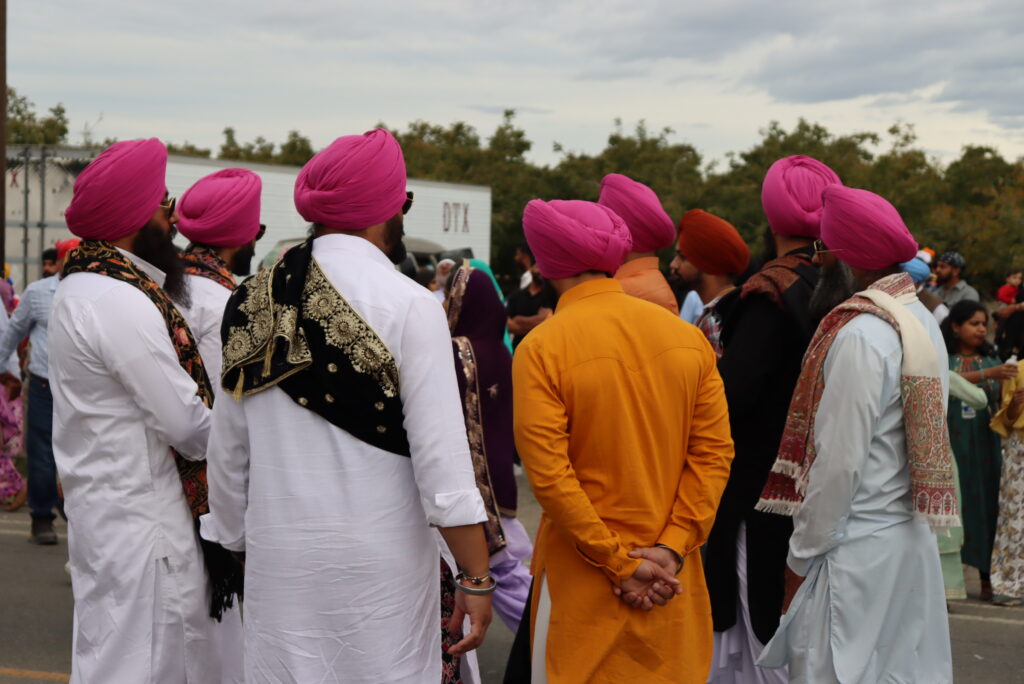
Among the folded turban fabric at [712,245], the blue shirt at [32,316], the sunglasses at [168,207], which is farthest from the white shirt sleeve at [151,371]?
the blue shirt at [32,316]

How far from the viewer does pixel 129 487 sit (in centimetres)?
359

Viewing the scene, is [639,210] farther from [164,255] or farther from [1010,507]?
[1010,507]

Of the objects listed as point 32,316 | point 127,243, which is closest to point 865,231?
point 127,243

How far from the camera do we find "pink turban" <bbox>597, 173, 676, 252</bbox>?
5.21m

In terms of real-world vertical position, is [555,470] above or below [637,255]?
below

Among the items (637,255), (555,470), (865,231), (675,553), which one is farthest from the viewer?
(637,255)

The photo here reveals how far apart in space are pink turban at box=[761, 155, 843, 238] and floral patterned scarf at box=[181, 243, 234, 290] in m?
2.17

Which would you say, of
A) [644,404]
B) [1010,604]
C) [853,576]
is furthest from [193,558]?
[1010,604]

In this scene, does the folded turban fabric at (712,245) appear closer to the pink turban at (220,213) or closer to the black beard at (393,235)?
the pink turban at (220,213)

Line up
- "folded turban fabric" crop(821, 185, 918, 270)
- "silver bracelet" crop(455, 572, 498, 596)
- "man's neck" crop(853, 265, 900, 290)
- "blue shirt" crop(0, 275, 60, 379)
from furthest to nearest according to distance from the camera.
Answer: "blue shirt" crop(0, 275, 60, 379), "man's neck" crop(853, 265, 900, 290), "folded turban fabric" crop(821, 185, 918, 270), "silver bracelet" crop(455, 572, 498, 596)

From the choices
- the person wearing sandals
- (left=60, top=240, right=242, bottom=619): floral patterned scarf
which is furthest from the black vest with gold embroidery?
the person wearing sandals

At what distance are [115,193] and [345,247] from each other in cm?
114

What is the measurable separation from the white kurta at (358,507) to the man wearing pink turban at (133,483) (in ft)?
2.12

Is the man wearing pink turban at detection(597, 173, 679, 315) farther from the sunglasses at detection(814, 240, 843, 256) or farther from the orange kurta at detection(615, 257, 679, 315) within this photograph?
the sunglasses at detection(814, 240, 843, 256)
